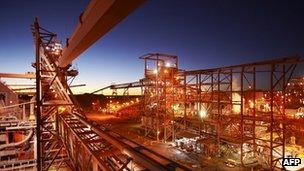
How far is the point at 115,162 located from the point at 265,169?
1580 centimetres

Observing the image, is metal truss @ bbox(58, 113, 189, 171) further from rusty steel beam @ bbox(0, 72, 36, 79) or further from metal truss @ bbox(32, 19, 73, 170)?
rusty steel beam @ bbox(0, 72, 36, 79)

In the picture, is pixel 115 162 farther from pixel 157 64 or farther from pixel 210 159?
pixel 157 64

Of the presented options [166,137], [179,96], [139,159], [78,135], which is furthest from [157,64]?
[139,159]

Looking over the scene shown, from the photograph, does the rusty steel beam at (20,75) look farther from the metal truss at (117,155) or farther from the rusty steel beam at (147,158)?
the rusty steel beam at (147,158)

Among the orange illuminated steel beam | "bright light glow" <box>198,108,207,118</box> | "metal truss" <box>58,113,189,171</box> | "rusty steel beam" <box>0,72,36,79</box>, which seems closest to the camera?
the orange illuminated steel beam

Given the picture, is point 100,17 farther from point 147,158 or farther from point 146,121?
point 146,121

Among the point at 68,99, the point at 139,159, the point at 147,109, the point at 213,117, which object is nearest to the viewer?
the point at 139,159

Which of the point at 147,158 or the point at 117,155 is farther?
the point at 117,155

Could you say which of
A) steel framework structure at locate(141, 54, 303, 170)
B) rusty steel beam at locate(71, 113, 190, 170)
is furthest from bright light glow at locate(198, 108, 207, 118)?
rusty steel beam at locate(71, 113, 190, 170)

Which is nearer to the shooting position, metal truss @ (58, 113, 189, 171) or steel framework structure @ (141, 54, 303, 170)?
metal truss @ (58, 113, 189, 171)

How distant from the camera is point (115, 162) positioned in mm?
5812

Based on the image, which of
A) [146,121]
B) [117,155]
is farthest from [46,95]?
[146,121]

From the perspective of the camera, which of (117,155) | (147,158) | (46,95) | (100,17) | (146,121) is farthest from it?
(146,121)

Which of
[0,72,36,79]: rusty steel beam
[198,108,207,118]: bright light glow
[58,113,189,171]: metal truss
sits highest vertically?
[0,72,36,79]: rusty steel beam
